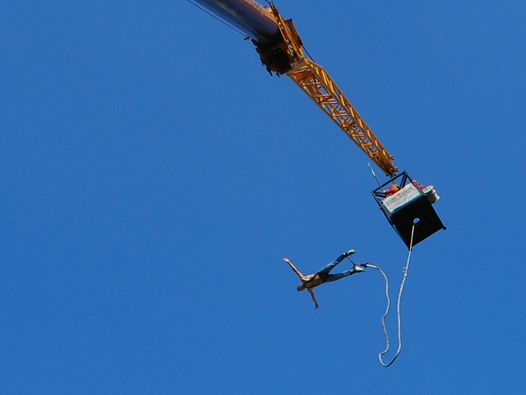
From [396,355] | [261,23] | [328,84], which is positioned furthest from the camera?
[328,84]

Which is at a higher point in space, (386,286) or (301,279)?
(301,279)

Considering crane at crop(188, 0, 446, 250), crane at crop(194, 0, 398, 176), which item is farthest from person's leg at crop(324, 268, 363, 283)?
crane at crop(194, 0, 398, 176)

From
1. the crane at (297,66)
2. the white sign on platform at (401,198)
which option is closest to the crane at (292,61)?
the crane at (297,66)

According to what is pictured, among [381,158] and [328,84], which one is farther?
[381,158]

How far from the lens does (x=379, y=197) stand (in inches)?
1027

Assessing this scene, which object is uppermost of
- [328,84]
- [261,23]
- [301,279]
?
[261,23]

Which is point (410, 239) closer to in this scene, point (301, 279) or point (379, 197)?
point (379, 197)

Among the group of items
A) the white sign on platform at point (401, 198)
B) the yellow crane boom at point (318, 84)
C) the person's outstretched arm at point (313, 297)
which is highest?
the yellow crane boom at point (318, 84)

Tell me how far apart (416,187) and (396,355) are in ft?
29.7

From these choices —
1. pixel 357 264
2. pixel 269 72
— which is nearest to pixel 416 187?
pixel 357 264

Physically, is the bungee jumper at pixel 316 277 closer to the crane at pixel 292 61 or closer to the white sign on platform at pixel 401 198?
the white sign on platform at pixel 401 198

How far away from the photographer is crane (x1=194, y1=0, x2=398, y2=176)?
2292 cm

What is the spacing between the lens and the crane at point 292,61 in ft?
75.2

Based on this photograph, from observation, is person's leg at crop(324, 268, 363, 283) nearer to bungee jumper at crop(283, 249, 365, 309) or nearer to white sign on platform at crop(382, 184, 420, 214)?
bungee jumper at crop(283, 249, 365, 309)
